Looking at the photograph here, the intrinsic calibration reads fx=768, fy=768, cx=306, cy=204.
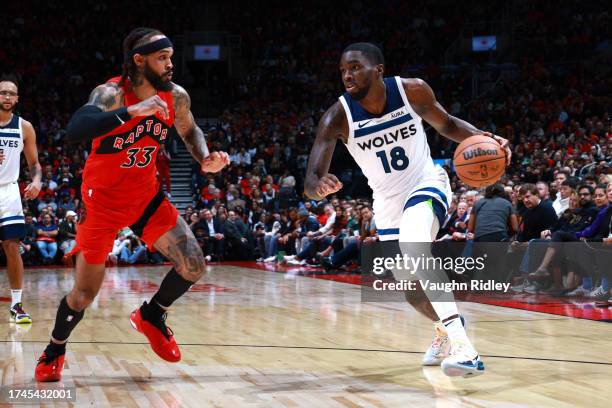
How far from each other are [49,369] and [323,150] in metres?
2.18

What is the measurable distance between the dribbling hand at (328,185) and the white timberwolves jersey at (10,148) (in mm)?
4067

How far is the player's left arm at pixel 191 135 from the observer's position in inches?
190

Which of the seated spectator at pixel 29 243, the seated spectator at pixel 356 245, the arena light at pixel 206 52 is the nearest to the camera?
the seated spectator at pixel 356 245

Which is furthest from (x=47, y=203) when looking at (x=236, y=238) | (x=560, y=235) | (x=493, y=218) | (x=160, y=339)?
(x=160, y=339)

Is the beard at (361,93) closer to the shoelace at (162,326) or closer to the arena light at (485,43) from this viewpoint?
the shoelace at (162,326)

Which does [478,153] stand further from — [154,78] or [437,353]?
[154,78]

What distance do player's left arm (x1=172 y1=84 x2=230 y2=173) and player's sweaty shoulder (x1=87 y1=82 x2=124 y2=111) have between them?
39cm

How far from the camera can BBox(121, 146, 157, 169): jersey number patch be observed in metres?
4.62

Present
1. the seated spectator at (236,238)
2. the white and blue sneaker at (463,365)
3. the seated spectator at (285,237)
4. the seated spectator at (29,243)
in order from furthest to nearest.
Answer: the seated spectator at (236,238)
the seated spectator at (29,243)
the seated spectator at (285,237)
the white and blue sneaker at (463,365)

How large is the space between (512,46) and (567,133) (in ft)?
26.0

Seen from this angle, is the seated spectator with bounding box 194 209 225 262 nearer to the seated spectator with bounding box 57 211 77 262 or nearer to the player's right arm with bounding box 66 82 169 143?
the seated spectator with bounding box 57 211 77 262

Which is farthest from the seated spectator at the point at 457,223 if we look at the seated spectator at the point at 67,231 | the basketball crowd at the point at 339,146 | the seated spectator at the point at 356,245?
the seated spectator at the point at 67,231

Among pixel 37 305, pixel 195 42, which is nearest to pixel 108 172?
pixel 37 305

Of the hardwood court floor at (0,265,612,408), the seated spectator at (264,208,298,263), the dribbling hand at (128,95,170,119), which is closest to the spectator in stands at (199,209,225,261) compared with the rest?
the seated spectator at (264,208,298,263)
